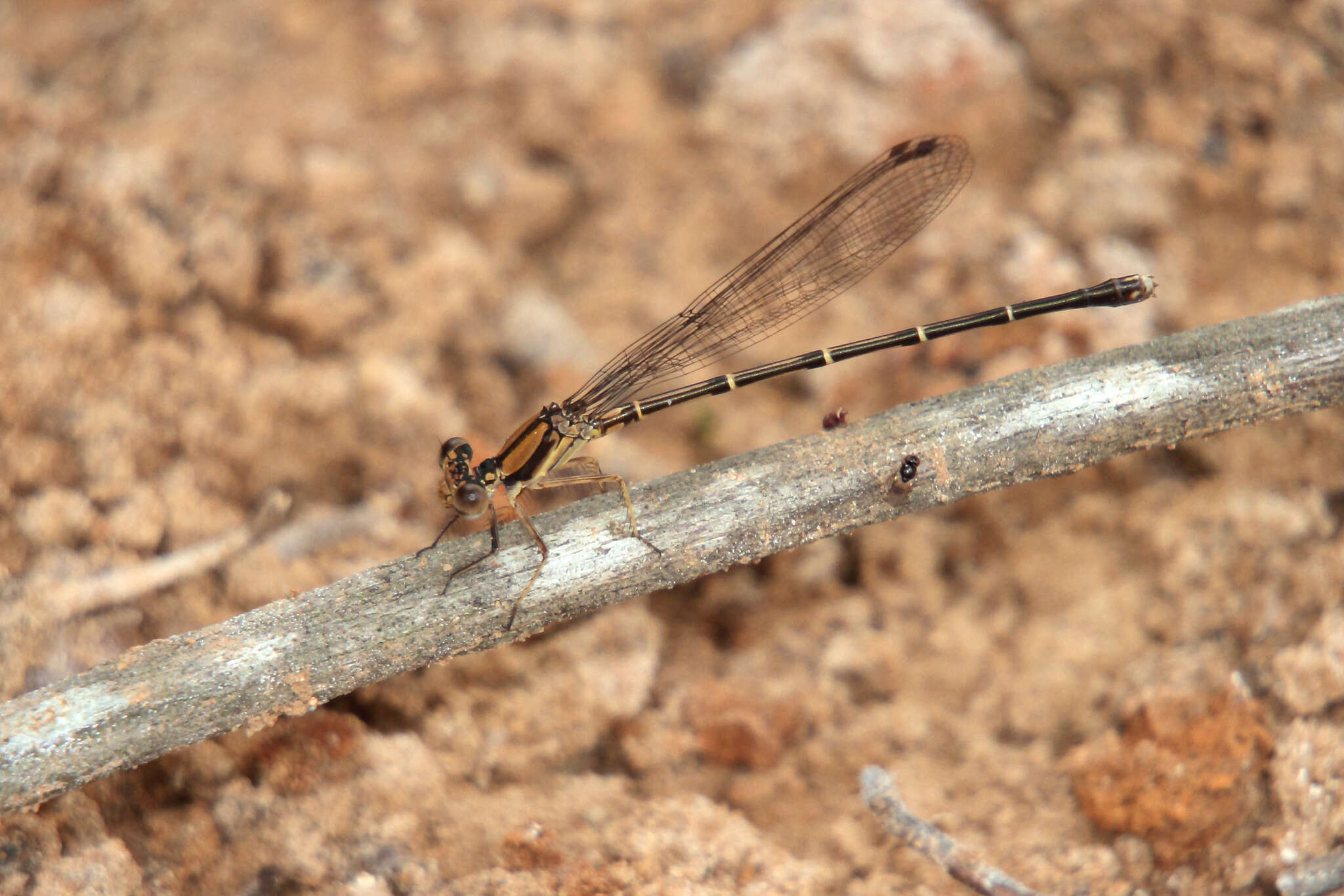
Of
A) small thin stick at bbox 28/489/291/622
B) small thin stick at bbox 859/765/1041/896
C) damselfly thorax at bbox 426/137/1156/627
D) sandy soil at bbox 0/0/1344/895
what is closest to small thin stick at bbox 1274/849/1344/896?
sandy soil at bbox 0/0/1344/895

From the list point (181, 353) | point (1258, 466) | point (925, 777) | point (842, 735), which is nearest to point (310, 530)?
point (181, 353)

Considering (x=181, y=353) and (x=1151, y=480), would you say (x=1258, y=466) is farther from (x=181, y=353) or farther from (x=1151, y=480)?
(x=181, y=353)

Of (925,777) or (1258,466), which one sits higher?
(1258,466)

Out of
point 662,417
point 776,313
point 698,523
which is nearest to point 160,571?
point 698,523

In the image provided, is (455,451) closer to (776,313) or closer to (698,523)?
(698,523)

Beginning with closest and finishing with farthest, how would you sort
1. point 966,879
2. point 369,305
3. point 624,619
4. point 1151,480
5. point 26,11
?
point 966,879, point 624,619, point 1151,480, point 369,305, point 26,11

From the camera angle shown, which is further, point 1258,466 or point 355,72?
point 355,72

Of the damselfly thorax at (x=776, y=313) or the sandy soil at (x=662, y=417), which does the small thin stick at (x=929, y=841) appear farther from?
the damselfly thorax at (x=776, y=313)
